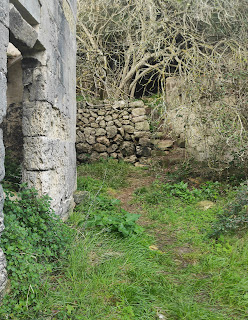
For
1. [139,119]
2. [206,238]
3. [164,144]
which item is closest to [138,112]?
[139,119]

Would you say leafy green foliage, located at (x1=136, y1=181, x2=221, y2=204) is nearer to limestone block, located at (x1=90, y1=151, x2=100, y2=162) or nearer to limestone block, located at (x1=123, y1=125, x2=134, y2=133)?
limestone block, located at (x1=90, y1=151, x2=100, y2=162)

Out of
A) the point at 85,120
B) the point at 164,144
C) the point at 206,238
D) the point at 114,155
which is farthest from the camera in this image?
the point at 164,144

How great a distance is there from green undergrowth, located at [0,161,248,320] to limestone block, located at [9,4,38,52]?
159cm

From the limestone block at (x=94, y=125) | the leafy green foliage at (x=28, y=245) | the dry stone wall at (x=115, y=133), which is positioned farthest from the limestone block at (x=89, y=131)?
the leafy green foliage at (x=28, y=245)

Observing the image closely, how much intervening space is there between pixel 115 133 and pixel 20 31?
205 inches

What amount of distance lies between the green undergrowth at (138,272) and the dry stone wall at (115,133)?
359cm

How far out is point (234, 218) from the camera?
11.3ft

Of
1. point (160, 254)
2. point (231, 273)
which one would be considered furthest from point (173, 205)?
point (231, 273)

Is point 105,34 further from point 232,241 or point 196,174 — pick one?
point 232,241

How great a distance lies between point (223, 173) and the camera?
546 cm

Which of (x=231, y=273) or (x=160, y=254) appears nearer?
(x=231, y=273)

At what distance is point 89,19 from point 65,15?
5.42 metres

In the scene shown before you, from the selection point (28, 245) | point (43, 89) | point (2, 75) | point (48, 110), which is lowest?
point (28, 245)

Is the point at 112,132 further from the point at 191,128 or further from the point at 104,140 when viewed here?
the point at 191,128
